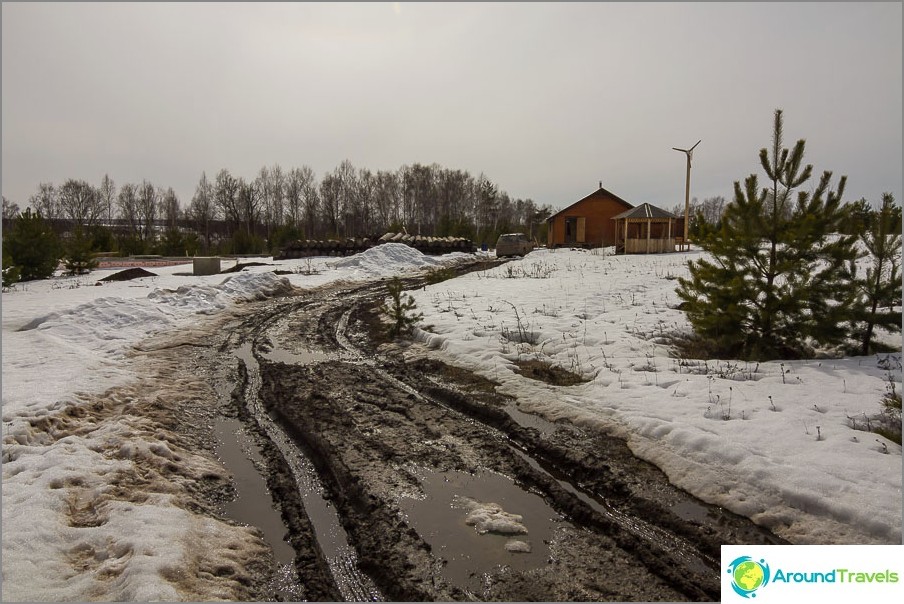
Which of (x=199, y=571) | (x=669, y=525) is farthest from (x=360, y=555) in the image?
(x=669, y=525)

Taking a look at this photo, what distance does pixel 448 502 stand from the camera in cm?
427

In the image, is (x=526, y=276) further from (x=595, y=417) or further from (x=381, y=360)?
(x=595, y=417)

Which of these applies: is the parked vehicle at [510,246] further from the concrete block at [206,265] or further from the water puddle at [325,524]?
the water puddle at [325,524]

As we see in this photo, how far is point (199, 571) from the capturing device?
10.8 ft

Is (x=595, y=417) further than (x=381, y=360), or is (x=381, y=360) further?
(x=381, y=360)

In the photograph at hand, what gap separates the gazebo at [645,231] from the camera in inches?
1194

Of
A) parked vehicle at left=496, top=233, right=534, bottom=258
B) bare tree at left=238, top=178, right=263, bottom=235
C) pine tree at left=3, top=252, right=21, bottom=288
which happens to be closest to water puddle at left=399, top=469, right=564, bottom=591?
pine tree at left=3, top=252, right=21, bottom=288

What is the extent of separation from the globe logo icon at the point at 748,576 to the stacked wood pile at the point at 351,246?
3261 cm

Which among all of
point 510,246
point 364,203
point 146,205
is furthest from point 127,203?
point 510,246

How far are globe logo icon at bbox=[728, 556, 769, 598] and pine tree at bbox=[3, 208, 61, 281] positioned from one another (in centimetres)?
2502

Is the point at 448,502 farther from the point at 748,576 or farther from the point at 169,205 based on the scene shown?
the point at 169,205

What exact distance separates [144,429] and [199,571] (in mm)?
2917

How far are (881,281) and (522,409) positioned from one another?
6037mm

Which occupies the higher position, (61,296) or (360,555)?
(61,296)
